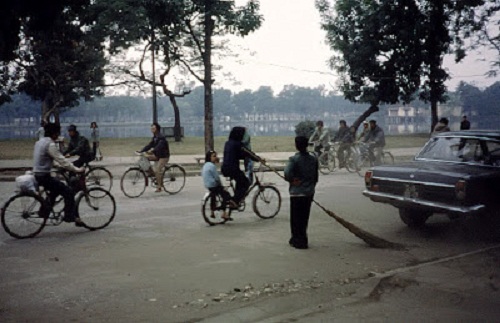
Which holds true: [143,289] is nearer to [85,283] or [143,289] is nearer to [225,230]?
[85,283]

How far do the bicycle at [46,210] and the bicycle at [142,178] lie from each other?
121 inches

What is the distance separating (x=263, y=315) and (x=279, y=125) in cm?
14567

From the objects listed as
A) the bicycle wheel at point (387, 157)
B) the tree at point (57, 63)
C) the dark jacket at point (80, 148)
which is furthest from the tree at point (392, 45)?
the dark jacket at point (80, 148)

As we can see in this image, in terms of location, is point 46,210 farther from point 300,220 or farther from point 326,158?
point 326,158

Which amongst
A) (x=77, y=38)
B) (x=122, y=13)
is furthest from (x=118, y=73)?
(x=122, y=13)

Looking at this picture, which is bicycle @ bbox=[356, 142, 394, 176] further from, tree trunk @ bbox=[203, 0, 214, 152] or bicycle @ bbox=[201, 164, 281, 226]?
bicycle @ bbox=[201, 164, 281, 226]

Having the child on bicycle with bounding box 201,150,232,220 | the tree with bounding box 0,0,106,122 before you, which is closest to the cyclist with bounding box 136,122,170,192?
the child on bicycle with bounding box 201,150,232,220

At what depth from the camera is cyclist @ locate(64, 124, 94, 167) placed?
11.1 meters

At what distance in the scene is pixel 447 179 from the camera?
22.5 feet

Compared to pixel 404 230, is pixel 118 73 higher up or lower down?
higher up

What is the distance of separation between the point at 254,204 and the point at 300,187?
2206 mm

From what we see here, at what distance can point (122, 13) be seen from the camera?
20984mm

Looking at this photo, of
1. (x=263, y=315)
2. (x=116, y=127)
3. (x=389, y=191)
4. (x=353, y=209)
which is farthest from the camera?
(x=116, y=127)

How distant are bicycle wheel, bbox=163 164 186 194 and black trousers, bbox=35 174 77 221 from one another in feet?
14.4
